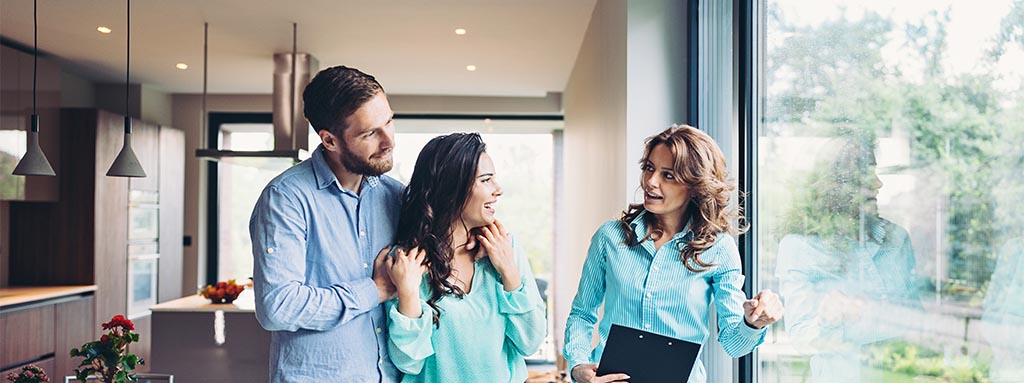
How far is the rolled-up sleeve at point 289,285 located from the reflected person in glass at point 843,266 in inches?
38.4

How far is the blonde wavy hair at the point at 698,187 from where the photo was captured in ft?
5.90

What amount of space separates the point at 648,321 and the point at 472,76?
5.25 metres

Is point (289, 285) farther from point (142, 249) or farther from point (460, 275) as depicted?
point (142, 249)

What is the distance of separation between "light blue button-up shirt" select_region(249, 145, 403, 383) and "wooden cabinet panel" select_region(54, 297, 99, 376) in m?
4.52

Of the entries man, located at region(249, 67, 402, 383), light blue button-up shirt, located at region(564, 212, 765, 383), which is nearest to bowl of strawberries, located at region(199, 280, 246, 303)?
man, located at region(249, 67, 402, 383)

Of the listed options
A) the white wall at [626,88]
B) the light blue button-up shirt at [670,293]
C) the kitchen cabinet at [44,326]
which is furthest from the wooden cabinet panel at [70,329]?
the light blue button-up shirt at [670,293]

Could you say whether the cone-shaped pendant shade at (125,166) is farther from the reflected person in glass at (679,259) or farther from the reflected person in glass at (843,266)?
the reflected person in glass at (843,266)

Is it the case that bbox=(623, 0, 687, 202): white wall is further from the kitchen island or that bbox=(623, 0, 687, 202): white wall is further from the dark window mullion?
the kitchen island

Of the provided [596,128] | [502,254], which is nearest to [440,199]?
[502,254]

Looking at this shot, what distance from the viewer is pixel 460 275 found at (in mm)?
1791

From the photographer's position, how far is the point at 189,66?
21.1 ft

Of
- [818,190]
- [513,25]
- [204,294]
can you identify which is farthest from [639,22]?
[204,294]

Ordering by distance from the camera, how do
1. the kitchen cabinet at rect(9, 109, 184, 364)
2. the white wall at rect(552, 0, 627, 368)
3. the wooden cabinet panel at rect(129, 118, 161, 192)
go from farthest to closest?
the wooden cabinet panel at rect(129, 118, 161, 192)
the kitchen cabinet at rect(9, 109, 184, 364)
the white wall at rect(552, 0, 627, 368)

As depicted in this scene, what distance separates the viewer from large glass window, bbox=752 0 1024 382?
1.32 m
